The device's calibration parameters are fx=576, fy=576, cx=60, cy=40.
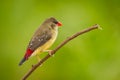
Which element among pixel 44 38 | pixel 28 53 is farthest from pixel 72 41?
pixel 28 53

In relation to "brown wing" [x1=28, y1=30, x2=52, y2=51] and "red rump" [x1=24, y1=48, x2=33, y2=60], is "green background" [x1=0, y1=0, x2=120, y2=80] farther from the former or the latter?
"red rump" [x1=24, y1=48, x2=33, y2=60]

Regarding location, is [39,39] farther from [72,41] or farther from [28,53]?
[72,41]

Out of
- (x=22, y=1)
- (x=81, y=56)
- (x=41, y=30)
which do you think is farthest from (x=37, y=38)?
(x=22, y=1)

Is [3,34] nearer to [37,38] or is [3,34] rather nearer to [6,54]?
[6,54]

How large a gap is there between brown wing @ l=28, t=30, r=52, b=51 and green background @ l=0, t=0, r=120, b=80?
743 mm

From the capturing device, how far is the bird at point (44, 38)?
164 inches

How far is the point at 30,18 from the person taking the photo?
5.47 meters

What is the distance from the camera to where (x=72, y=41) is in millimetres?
5363

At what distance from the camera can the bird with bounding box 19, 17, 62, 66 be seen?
13.7 feet

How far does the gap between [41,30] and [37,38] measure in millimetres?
229

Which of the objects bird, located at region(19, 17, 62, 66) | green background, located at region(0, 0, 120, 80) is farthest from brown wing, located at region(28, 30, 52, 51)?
green background, located at region(0, 0, 120, 80)

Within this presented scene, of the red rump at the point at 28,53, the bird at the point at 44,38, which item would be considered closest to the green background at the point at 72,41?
the bird at the point at 44,38

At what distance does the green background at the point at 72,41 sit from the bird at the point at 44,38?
2.14 feet

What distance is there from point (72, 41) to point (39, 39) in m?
1.05
